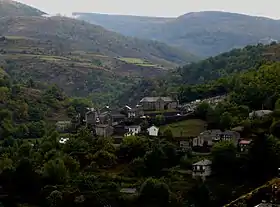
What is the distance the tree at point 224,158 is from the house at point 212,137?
16.3 ft

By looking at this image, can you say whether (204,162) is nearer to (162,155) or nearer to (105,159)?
(162,155)

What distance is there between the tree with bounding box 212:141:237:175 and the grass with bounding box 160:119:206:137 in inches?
367

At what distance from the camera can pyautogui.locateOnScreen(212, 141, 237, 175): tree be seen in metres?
39.7

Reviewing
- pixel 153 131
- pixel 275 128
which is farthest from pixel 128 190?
pixel 153 131

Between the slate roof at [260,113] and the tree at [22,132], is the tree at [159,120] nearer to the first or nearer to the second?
the slate roof at [260,113]

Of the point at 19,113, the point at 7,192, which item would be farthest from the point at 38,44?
the point at 7,192

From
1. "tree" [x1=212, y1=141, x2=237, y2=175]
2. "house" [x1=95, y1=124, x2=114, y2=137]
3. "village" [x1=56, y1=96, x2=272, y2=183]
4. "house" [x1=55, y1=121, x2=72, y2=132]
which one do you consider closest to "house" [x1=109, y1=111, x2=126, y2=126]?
"village" [x1=56, y1=96, x2=272, y2=183]

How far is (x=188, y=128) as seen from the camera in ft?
175

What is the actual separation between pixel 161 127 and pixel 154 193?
19.6 metres

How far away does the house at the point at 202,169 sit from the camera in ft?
130

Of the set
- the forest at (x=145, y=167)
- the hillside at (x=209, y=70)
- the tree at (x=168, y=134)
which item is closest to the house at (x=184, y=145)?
the forest at (x=145, y=167)

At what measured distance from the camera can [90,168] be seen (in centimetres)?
4384

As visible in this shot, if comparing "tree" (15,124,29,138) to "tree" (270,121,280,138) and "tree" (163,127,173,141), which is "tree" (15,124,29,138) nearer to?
"tree" (163,127,173,141)

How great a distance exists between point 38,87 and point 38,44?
279 ft
